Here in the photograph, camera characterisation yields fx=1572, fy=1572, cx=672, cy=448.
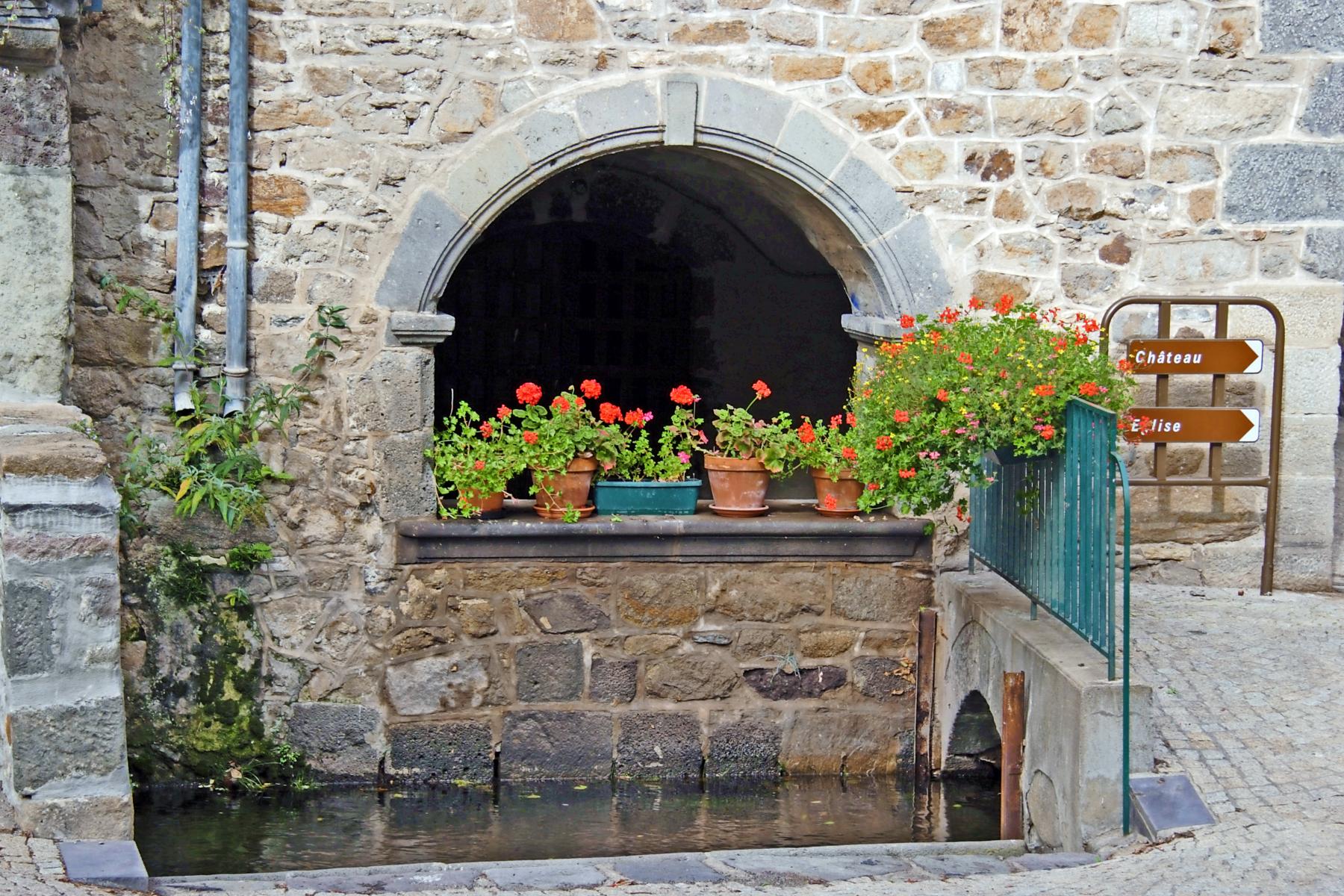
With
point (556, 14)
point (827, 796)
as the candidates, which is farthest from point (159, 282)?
point (827, 796)

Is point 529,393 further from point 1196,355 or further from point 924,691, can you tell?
point 1196,355

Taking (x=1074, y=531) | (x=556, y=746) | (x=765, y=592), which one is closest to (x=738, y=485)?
(x=765, y=592)

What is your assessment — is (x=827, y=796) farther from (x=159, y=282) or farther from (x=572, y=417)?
(x=159, y=282)

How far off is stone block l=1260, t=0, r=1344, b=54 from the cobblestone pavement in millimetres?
2268

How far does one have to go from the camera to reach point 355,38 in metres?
5.80

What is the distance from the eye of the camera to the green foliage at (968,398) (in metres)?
5.02

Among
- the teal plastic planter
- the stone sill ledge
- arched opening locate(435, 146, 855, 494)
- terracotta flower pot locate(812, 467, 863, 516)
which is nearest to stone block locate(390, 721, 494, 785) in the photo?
the stone sill ledge

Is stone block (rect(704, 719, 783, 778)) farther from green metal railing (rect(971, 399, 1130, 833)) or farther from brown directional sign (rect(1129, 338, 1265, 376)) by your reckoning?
brown directional sign (rect(1129, 338, 1265, 376))

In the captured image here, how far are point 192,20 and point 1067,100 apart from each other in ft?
10.9

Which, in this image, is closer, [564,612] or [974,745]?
[564,612]

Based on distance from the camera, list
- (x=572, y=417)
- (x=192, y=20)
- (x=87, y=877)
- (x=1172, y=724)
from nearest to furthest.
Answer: (x=87, y=877), (x=1172, y=724), (x=192, y=20), (x=572, y=417)

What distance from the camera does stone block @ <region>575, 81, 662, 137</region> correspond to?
590 cm

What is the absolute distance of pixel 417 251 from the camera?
5.88m

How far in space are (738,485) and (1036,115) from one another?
6.09 ft
